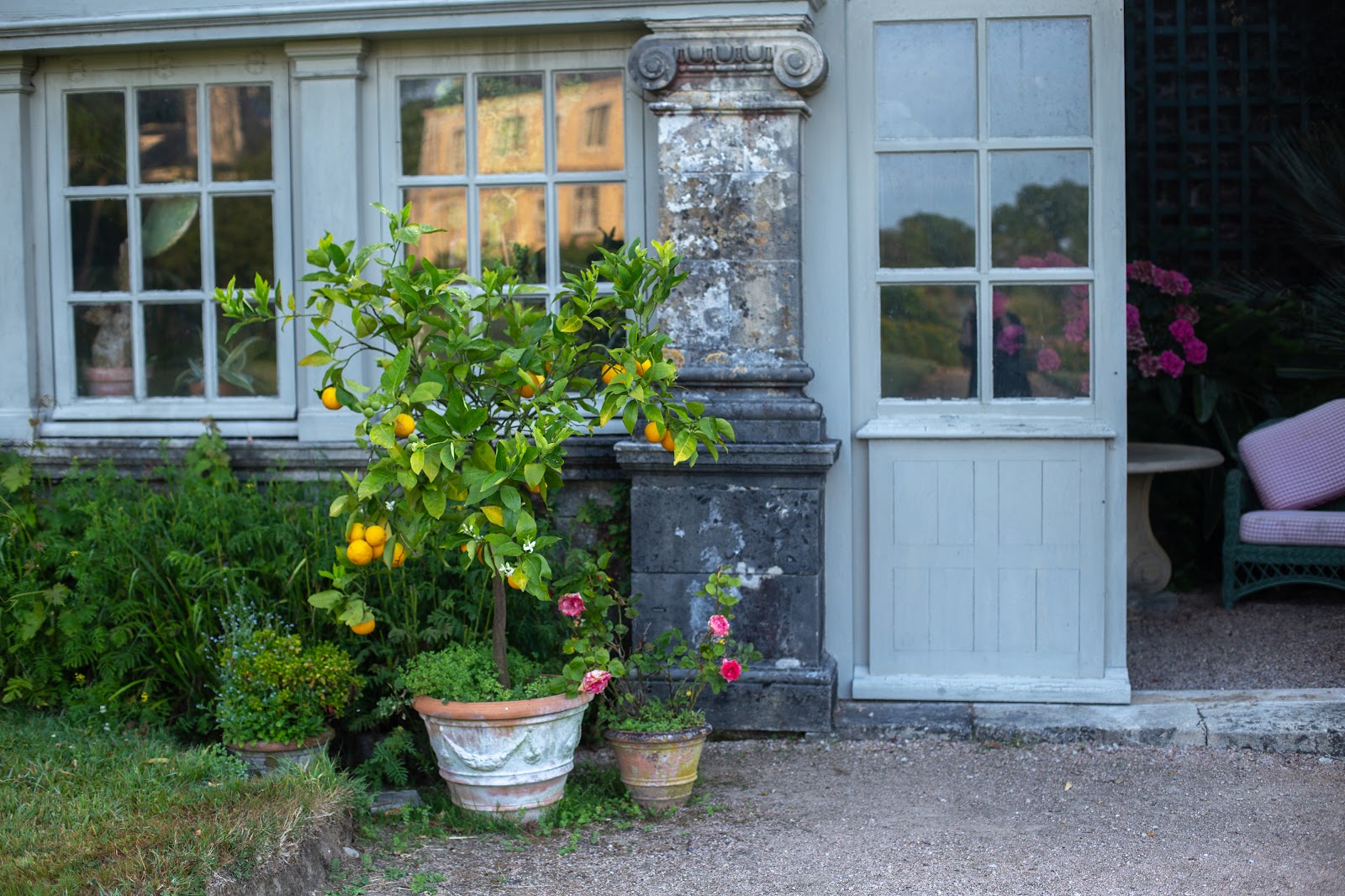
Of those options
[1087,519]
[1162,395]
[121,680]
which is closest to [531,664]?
[121,680]

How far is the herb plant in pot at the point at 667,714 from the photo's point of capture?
13.1ft

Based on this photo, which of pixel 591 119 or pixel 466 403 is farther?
pixel 591 119

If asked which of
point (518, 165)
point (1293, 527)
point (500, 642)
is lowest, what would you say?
point (500, 642)

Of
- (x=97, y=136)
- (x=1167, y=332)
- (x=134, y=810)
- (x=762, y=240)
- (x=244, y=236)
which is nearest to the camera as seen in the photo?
(x=134, y=810)

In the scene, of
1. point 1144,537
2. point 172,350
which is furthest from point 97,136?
point 1144,537

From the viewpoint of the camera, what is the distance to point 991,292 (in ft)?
15.7

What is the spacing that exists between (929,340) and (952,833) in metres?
1.78

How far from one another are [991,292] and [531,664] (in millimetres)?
2093

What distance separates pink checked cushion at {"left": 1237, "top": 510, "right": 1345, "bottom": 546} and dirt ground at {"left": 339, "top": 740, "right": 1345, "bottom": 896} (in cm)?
195

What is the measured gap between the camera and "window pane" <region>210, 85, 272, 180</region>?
5.13 m

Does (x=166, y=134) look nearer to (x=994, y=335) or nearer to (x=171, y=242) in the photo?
(x=171, y=242)

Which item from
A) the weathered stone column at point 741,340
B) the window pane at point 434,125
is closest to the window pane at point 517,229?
the window pane at point 434,125

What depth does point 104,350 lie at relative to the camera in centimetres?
534

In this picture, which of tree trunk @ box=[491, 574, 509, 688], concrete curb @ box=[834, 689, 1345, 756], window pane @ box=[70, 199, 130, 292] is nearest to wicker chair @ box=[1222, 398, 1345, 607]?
concrete curb @ box=[834, 689, 1345, 756]
